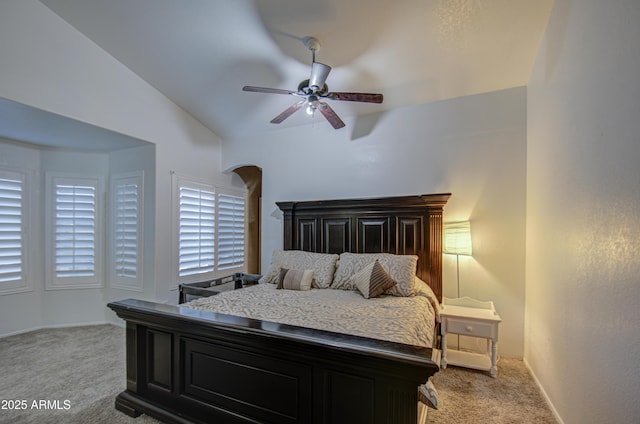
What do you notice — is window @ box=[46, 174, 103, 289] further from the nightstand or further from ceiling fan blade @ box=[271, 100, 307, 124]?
ceiling fan blade @ box=[271, 100, 307, 124]

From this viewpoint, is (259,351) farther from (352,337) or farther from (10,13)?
(10,13)

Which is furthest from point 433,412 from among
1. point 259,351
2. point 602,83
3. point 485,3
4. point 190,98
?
point 190,98

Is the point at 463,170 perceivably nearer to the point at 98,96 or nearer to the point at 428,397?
the point at 428,397

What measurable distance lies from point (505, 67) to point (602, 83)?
4.83ft

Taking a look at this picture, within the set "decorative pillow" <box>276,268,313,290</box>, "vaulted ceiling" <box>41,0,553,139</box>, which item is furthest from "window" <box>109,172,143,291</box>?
"decorative pillow" <box>276,268,313,290</box>

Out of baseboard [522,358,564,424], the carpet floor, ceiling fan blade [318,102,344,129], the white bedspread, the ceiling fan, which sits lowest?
the carpet floor

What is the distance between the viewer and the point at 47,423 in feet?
6.58

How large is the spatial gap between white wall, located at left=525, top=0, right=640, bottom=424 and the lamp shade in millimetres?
579

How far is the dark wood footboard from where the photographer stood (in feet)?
4.38

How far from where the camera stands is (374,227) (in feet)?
11.4

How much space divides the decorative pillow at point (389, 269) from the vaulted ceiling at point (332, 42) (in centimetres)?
182

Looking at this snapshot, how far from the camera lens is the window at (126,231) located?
152 inches

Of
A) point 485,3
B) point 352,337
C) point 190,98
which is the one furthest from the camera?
point 190,98

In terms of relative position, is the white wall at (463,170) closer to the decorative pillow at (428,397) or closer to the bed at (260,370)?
the bed at (260,370)
